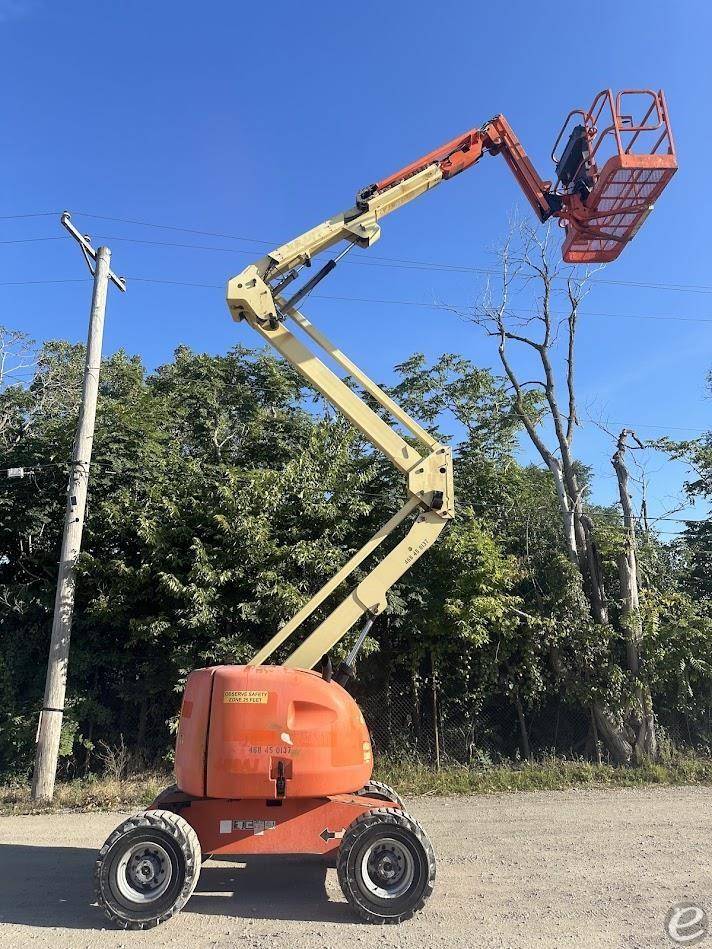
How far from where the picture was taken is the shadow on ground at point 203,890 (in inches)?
187

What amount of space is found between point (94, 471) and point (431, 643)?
661cm

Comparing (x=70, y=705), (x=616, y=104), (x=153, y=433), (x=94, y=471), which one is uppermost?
(x=616, y=104)

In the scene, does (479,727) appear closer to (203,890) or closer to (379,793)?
(379,793)

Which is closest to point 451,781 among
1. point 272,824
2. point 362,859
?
point 362,859

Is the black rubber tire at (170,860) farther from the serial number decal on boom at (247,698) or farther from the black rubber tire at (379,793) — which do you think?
the black rubber tire at (379,793)

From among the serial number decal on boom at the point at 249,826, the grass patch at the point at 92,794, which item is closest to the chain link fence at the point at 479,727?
the grass patch at the point at 92,794

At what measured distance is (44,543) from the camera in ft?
36.6

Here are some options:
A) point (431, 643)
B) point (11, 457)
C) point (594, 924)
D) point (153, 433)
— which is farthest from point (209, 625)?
point (594, 924)

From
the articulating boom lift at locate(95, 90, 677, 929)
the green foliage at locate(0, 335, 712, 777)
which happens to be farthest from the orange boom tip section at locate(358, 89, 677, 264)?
the green foliage at locate(0, 335, 712, 777)

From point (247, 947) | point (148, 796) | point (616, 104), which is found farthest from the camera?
point (148, 796)

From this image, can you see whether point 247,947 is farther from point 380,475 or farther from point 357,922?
point 380,475

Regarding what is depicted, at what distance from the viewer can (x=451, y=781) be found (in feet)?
29.9

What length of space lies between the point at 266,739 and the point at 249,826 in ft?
2.39

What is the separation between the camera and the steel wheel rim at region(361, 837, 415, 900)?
468 centimetres
